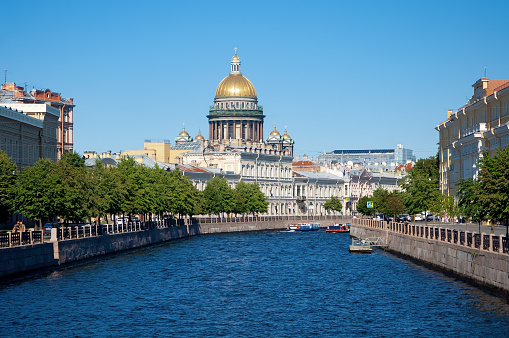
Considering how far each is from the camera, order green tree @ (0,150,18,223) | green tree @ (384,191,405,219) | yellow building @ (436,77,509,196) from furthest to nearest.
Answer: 1. green tree @ (384,191,405,219)
2. yellow building @ (436,77,509,196)
3. green tree @ (0,150,18,223)

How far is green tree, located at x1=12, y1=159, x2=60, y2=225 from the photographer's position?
67562mm

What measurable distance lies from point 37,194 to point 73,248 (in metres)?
6.32

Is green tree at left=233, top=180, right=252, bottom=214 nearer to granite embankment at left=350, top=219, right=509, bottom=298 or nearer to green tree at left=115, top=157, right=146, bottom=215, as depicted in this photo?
green tree at left=115, top=157, right=146, bottom=215

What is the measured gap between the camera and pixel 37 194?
6775cm

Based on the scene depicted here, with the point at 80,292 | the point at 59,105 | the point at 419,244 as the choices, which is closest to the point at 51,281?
the point at 80,292

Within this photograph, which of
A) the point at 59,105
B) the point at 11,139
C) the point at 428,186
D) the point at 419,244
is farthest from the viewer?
the point at 59,105

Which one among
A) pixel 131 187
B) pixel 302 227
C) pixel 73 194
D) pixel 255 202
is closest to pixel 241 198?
pixel 255 202

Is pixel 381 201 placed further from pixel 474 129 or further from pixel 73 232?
pixel 73 232

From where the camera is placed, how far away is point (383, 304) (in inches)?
1853

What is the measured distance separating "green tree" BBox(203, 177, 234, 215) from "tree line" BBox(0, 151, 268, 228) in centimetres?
347

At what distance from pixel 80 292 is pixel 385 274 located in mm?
20926

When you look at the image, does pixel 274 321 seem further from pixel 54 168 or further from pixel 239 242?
pixel 239 242

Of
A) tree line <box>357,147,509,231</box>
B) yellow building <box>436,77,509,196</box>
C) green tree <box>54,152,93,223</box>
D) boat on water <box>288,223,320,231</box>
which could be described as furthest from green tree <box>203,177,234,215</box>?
green tree <box>54,152,93,223</box>

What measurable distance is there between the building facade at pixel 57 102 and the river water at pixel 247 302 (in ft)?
163
